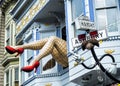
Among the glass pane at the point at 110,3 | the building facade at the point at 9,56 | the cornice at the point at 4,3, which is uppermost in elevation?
the cornice at the point at 4,3

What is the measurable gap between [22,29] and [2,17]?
1105cm

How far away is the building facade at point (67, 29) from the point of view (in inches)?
511

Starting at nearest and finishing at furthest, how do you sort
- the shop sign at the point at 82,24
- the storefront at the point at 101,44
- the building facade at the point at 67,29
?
the shop sign at the point at 82,24 → the storefront at the point at 101,44 → the building facade at the point at 67,29

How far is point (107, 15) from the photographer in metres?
13.8

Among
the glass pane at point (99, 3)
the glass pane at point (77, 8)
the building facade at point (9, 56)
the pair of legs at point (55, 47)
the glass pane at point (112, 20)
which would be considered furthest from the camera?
the building facade at point (9, 56)

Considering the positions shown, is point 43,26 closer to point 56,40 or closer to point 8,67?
point 56,40

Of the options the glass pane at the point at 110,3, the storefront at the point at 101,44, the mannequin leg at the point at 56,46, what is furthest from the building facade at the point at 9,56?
the glass pane at the point at 110,3

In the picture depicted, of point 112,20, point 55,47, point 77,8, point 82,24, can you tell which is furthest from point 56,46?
point 82,24

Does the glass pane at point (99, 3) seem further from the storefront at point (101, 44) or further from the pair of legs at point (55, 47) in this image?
the pair of legs at point (55, 47)

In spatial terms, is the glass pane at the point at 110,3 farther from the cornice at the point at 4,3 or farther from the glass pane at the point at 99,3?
the cornice at the point at 4,3

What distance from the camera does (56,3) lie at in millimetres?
17141

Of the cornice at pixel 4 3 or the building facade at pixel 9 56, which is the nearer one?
the building facade at pixel 9 56

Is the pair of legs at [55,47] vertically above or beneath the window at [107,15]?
beneath

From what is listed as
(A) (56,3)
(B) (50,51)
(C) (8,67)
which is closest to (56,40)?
(B) (50,51)
